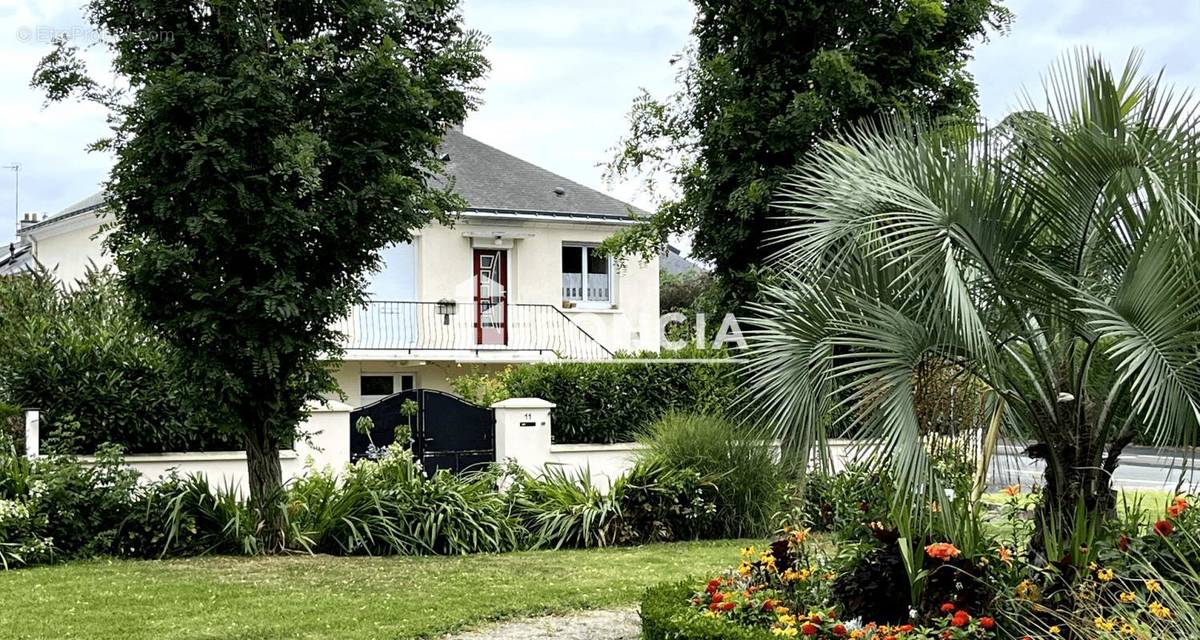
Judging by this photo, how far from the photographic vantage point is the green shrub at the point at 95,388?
38.6ft

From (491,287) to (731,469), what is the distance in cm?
1315

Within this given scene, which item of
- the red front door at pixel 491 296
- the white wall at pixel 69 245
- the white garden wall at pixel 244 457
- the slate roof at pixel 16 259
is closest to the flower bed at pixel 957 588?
the white garden wall at pixel 244 457

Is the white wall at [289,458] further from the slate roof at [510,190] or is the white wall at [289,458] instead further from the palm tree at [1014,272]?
the slate roof at [510,190]

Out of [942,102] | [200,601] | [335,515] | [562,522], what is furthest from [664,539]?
[942,102]

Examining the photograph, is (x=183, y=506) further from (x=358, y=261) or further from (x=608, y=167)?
(x=608, y=167)

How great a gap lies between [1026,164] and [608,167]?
10716 mm

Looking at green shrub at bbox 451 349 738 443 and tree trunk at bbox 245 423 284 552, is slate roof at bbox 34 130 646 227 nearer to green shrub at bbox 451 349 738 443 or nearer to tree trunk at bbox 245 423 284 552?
green shrub at bbox 451 349 738 443

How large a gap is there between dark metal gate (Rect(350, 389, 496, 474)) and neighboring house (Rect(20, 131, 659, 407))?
8.17 meters

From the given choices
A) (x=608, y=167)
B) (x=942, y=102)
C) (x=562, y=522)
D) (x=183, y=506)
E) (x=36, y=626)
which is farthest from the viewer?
(x=608, y=167)

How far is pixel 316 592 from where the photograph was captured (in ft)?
28.4

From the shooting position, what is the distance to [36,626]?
7.37 metres

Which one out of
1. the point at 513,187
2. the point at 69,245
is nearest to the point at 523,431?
the point at 513,187

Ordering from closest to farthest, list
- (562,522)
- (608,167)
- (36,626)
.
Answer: (36,626), (562,522), (608,167)

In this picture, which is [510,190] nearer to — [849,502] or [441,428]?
[441,428]
